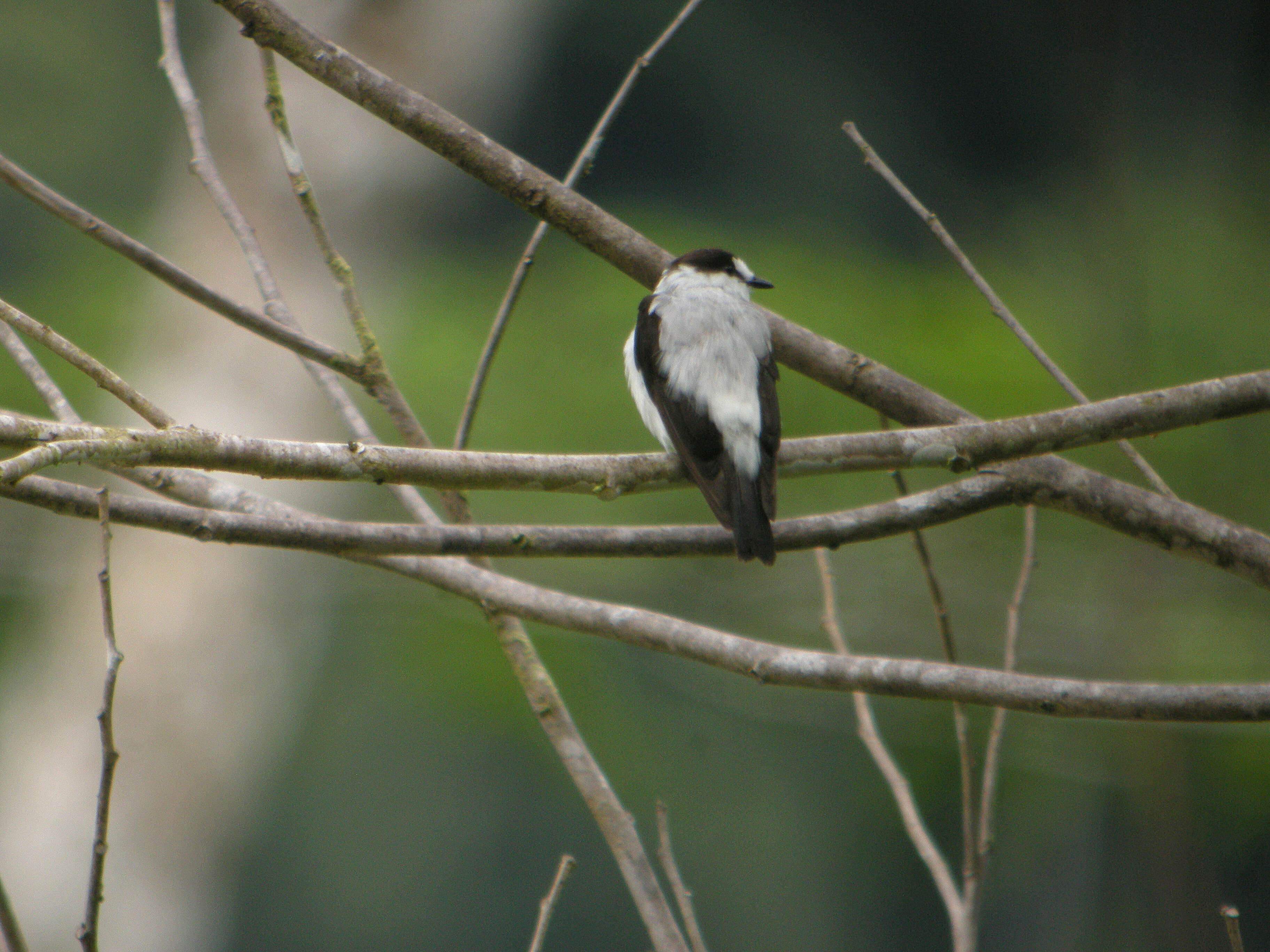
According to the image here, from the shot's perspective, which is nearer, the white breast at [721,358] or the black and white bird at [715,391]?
the black and white bird at [715,391]

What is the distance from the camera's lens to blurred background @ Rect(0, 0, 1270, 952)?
2.18m

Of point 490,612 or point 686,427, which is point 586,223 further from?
point 490,612

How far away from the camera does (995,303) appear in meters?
1.22

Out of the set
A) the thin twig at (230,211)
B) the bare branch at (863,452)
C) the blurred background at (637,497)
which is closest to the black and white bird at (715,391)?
the bare branch at (863,452)

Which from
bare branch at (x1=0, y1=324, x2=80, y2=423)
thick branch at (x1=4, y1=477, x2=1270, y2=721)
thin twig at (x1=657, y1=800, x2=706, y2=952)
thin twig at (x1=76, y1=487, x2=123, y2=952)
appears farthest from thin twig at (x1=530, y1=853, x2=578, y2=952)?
bare branch at (x1=0, y1=324, x2=80, y2=423)

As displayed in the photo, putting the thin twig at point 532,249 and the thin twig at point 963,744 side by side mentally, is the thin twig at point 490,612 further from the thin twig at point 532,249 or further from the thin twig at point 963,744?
the thin twig at point 963,744

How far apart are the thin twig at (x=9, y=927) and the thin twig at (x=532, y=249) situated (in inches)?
29.0

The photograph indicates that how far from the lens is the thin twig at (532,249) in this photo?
1.31m

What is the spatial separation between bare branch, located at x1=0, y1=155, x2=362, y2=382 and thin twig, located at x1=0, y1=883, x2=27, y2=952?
0.63 m

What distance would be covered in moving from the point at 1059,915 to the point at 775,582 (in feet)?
3.07

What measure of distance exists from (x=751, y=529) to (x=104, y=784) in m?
0.77

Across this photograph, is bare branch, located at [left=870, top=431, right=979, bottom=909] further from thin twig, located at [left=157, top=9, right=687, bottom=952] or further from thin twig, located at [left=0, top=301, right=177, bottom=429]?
thin twig, located at [left=0, top=301, right=177, bottom=429]

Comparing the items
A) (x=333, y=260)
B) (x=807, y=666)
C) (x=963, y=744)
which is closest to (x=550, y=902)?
(x=807, y=666)

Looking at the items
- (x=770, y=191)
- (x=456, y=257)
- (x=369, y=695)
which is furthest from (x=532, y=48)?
(x=369, y=695)
